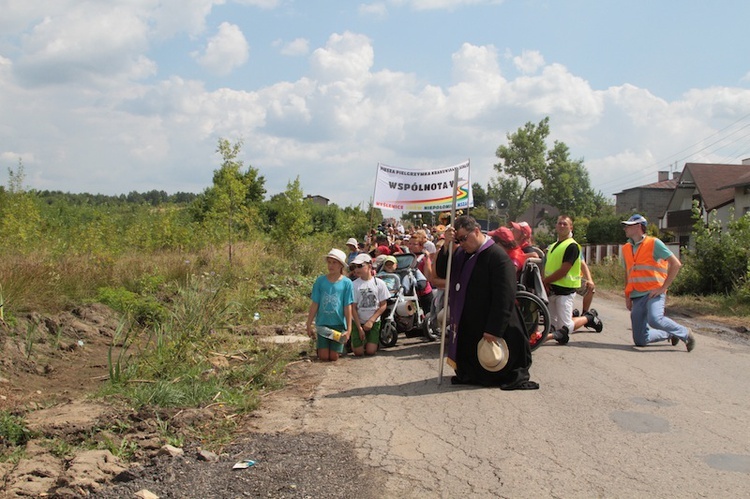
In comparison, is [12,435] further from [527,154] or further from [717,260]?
[527,154]

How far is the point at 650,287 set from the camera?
32.1 feet

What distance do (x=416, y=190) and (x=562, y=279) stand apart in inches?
188

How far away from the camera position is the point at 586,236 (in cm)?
6128

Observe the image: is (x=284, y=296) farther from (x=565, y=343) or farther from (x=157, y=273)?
(x=565, y=343)

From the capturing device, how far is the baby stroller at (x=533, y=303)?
8859 mm

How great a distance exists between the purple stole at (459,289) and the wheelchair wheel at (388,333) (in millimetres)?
2508

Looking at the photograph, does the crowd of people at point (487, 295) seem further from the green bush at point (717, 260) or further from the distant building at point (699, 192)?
the distant building at point (699, 192)

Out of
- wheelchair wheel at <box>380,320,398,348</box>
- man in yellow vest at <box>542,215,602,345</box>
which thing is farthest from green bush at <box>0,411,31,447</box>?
man in yellow vest at <box>542,215,602,345</box>

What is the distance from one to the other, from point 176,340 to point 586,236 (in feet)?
186

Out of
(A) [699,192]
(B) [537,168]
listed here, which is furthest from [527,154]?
(A) [699,192]

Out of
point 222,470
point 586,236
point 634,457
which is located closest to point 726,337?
point 634,457

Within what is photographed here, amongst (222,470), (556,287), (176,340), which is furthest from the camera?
(556,287)

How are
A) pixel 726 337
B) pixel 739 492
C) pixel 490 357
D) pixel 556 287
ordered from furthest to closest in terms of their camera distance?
pixel 726 337 < pixel 556 287 < pixel 490 357 < pixel 739 492

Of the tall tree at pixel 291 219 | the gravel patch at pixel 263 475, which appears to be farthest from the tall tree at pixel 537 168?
the gravel patch at pixel 263 475
